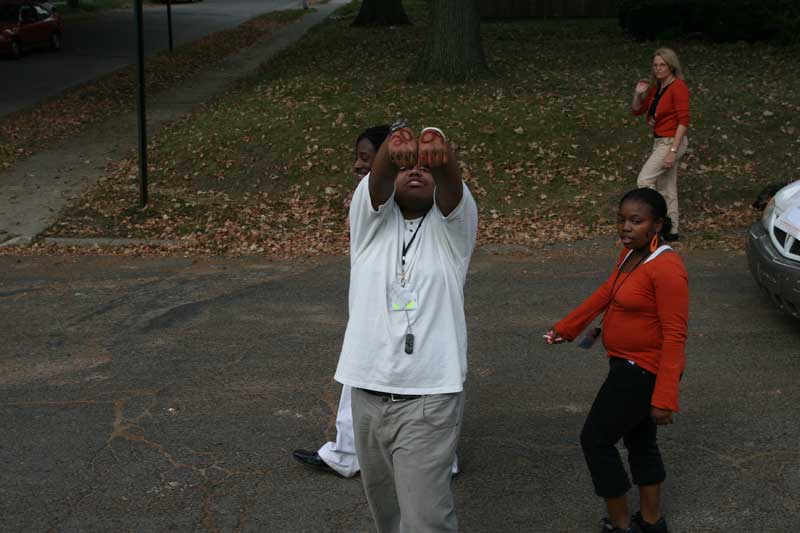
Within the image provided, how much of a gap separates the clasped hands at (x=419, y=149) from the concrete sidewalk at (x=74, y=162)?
27.2ft

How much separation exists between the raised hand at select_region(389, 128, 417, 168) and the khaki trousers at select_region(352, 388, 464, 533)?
0.85 meters

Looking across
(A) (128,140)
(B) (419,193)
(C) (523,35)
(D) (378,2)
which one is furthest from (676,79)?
(D) (378,2)

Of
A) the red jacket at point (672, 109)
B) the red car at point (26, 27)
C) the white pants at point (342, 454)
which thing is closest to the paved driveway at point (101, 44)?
the red car at point (26, 27)

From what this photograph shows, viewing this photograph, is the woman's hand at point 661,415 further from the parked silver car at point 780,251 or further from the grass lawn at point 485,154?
the grass lawn at point 485,154

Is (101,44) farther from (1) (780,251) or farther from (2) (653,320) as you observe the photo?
(2) (653,320)

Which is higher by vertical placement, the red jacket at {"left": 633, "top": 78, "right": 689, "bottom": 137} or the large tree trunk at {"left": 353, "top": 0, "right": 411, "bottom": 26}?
the red jacket at {"left": 633, "top": 78, "right": 689, "bottom": 137}

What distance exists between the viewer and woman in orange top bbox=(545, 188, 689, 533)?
3.83 metres

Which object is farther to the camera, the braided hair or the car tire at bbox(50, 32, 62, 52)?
the car tire at bbox(50, 32, 62, 52)

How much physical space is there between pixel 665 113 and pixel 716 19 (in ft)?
43.0

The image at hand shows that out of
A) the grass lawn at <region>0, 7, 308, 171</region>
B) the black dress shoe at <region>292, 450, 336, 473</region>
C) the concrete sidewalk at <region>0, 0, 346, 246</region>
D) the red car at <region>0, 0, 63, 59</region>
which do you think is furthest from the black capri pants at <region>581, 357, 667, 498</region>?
the red car at <region>0, 0, 63, 59</region>

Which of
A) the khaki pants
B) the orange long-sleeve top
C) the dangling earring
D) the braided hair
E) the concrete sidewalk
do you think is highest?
the braided hair

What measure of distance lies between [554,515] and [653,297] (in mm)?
1247

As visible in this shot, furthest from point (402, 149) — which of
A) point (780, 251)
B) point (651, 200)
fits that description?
point (780, 251)

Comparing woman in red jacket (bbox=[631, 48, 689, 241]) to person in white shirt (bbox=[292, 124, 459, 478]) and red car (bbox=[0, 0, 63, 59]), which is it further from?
red car (bbox=[0, 0, 63, 59])
